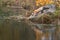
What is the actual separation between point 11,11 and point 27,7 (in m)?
2.82

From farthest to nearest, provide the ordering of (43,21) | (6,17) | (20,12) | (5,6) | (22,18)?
(5,6)
(20,12)
(6,17)
(22,18)
(43,21)

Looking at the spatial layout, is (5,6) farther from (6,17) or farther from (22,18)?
(22,18)

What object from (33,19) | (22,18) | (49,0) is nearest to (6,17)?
Result: (22,18)

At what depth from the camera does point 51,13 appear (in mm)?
20578

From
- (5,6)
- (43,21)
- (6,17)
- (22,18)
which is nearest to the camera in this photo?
(43,21)

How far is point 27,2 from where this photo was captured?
29734 mm

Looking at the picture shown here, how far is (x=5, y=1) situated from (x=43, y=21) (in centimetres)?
1089

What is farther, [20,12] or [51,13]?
[20,12]

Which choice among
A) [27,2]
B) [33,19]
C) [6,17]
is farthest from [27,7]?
[33,19]

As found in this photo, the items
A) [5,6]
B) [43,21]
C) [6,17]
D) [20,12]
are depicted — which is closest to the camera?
[43,21]

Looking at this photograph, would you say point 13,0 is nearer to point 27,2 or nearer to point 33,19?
point 27,2

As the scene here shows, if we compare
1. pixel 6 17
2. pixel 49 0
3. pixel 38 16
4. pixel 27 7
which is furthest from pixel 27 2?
pixel 38 16

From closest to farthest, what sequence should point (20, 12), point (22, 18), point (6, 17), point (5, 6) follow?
point (22, 18) → point (6, 17) → point (20, 12) → point (5, 6)

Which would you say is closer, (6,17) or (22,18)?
(22,18)
